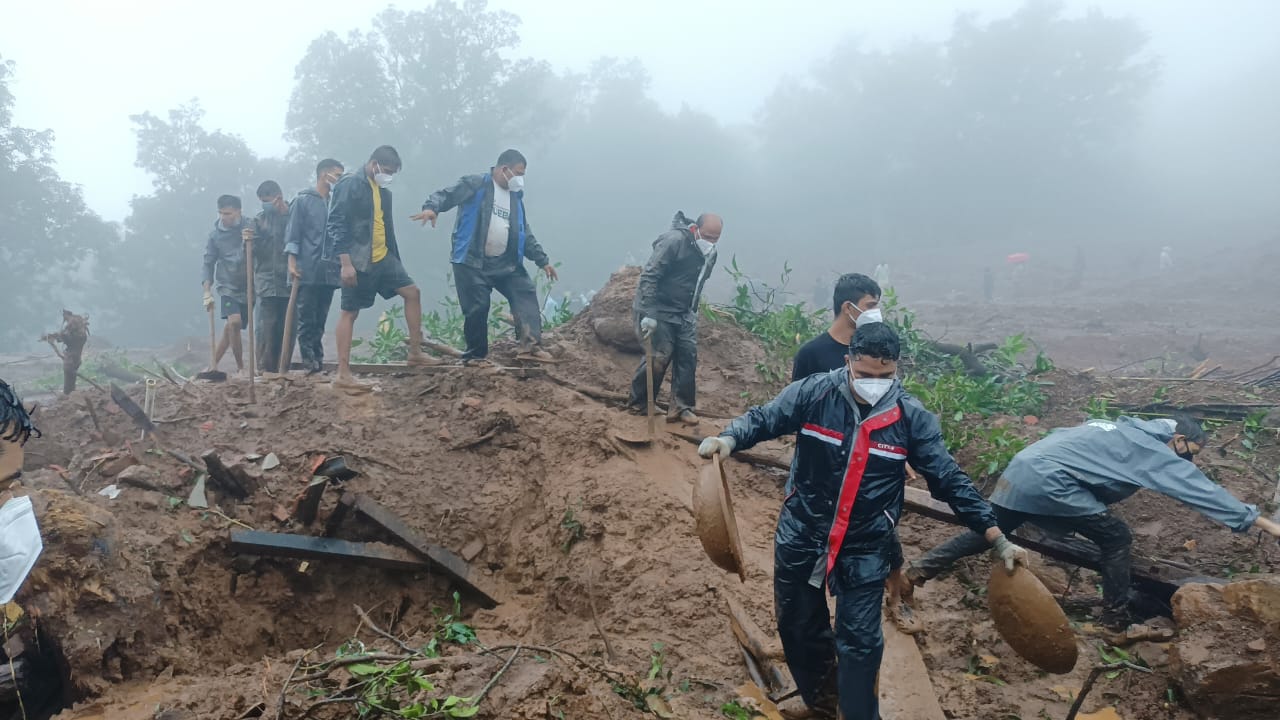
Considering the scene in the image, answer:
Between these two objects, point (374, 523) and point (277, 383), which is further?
point (277, 383)

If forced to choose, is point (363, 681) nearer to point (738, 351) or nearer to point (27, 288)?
point (738, 351)

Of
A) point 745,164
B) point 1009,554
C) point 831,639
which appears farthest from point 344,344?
point 745,164

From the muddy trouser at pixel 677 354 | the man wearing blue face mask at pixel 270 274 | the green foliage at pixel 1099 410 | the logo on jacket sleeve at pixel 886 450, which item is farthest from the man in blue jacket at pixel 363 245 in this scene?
the green foliage at pixel 1099 410

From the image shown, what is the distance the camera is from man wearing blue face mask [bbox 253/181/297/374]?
24.8 ft

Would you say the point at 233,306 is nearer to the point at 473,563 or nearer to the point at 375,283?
the point at 375,283

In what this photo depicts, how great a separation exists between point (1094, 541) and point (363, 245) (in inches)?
237

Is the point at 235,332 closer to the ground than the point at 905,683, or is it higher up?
higher up

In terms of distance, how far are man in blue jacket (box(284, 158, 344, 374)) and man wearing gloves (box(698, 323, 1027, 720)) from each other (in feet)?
16.6

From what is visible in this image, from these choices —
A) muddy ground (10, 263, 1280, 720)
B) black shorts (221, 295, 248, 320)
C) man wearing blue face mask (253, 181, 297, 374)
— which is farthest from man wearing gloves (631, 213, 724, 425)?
black shorts (221, 295, 248, 320)

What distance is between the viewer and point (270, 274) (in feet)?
24.8

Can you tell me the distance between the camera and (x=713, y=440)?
10.3ft

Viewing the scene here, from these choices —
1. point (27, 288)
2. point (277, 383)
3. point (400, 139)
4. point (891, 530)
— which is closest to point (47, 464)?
point (277, 383)

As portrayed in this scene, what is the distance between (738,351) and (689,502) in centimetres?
362

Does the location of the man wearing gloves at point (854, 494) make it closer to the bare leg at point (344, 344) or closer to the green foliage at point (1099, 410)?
the bare leg at point (344, 344)
